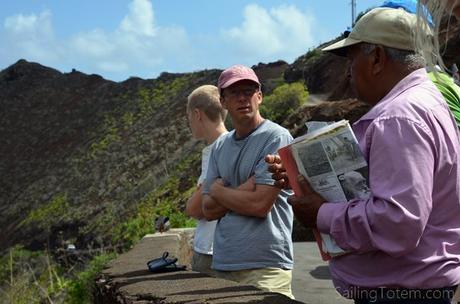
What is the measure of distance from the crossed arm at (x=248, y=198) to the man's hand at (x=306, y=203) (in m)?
1.08

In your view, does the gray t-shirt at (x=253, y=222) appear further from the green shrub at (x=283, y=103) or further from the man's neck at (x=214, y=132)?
the green shrub at (x=283, y=103)

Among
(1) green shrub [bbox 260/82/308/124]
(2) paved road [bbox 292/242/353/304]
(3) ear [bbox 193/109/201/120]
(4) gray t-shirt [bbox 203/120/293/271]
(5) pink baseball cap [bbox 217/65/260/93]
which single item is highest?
(1) green shrub [bbox 260/82/308/124]

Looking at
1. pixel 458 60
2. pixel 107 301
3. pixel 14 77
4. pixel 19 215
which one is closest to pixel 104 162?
pixel 19 215

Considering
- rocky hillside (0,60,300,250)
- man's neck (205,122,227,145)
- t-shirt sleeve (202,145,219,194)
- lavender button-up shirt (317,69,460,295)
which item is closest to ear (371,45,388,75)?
lavender button-up shirt (317,69,460,295)

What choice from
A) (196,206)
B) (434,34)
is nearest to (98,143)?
(196,206)

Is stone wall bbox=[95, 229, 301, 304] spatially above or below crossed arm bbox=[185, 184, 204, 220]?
below

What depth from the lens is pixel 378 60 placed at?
2.72 metres

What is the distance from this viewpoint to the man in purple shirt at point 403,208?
93.0 inches

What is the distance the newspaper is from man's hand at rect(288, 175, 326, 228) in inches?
1.0

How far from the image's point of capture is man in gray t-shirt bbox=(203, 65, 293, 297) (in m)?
3.82

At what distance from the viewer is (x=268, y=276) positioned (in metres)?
3.84

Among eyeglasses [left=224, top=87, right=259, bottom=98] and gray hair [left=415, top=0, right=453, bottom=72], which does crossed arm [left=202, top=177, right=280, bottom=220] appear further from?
gray hair [left=415, top=0, right=453, bottom=72]

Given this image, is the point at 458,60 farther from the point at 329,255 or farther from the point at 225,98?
the point at 329,255

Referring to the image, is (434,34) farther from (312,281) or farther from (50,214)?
(50,214)
